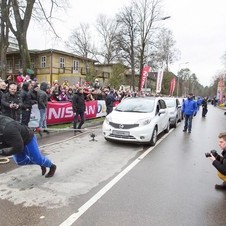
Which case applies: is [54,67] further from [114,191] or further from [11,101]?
[114,191]

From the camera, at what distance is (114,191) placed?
15.6ft

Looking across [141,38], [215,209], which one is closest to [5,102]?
[215,209]

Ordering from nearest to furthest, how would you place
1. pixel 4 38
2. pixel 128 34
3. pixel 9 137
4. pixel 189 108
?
pixel 9 137 → pixel 189 108 → pixel 4 38 → pixel 128 34

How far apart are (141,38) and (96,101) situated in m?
24.0

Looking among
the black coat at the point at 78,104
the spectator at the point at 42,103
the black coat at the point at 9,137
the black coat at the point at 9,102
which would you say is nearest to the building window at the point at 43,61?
the black coat at the point at 78,104

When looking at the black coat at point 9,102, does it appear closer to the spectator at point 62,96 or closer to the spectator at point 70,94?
the spectator at point 62,96

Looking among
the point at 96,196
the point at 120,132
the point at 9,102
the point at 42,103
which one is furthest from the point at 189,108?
the point at 96,196

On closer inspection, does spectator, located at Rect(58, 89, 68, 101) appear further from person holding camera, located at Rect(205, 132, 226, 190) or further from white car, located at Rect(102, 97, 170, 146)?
person holding camera, located at Rect(205, 132, 226, 190)

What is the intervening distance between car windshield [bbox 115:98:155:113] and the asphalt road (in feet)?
7.05

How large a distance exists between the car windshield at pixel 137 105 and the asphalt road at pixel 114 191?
215 cm

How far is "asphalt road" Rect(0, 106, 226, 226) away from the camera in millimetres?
3799

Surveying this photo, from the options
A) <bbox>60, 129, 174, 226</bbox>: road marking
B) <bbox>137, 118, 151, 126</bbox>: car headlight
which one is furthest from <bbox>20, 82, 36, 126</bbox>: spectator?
<bbox>60, 129, 174, 226</bbox>: road marking

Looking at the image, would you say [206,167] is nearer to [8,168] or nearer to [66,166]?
[66,166]

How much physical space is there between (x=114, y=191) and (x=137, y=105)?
540 centimetres
